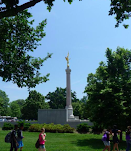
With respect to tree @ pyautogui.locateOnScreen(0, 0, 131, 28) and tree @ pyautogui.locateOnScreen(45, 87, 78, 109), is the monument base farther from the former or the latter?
tree @ pyautogui.locateOnScreen(45, 87, 78, 109)

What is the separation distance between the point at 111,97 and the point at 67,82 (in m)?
20.9

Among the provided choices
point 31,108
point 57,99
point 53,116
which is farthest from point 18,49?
point 57,99

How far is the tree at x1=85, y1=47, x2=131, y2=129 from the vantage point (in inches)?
658

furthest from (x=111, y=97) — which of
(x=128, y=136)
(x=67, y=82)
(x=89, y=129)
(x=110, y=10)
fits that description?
(x=67, y=82)

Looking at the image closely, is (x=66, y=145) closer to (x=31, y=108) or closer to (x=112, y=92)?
(x=112, y=92)

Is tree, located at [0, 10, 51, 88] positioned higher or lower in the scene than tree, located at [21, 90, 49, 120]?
higher

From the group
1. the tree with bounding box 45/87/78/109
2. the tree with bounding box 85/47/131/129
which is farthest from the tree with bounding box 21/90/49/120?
the tree with bounding box 85/47/131/129

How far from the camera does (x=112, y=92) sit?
16953 mm

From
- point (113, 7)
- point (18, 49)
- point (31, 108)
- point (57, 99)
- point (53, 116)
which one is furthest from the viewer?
point (57, 99)

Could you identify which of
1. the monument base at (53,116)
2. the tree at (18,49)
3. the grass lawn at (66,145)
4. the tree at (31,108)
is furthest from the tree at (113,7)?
the tree at (31,108)

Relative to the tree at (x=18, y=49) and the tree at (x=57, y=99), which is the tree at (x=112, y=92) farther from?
the tree at (x=57, y=99)

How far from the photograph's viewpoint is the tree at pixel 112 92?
54.8 ft

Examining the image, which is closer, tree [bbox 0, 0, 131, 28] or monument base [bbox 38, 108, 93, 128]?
tree [bbox 0, 0, 131, 28]

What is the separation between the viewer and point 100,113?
701 inches
